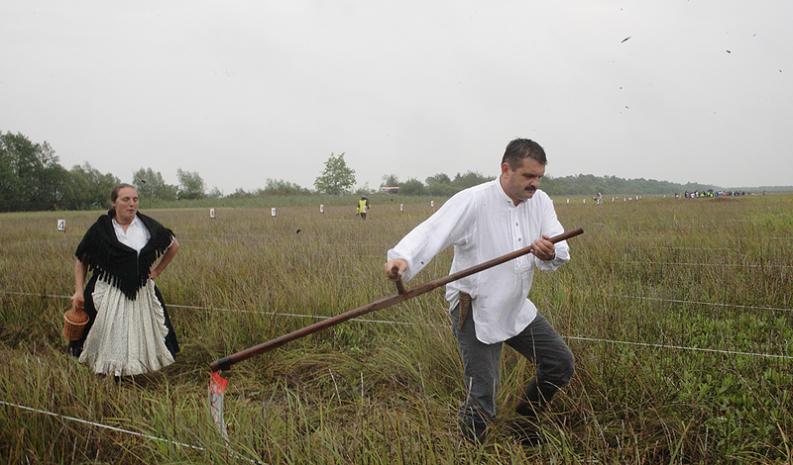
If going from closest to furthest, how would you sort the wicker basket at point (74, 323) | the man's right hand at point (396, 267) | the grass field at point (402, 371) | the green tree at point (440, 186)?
the man's right hand at point (396, 267)
the grass field at point (402, 371)
the wicker basket at point (74, 323)
the green tree at point (440, 186)

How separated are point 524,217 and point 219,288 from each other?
3.74m

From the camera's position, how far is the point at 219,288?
5.20m

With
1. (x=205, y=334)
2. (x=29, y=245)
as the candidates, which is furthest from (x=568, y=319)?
(x=29, y=245)

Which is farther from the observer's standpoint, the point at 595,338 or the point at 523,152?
the point at 595,338

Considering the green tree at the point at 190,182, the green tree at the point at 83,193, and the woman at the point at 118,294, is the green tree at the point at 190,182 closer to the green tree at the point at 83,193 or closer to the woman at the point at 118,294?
the green tree at the point at 83,193

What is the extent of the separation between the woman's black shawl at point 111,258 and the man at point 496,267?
239cm

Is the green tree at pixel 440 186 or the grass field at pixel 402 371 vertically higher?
the green tree at pixel 440 186

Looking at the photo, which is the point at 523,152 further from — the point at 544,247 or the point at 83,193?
the point at 83,193

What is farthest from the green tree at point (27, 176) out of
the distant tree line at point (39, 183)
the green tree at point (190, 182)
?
the green tree at point (190, 182)

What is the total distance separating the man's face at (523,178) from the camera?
2236 mm

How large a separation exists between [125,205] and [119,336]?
0.92 m

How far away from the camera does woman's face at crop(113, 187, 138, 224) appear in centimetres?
358

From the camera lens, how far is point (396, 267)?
2.01 meters

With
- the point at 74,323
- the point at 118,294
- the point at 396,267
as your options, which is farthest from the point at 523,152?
the point at 74,323
